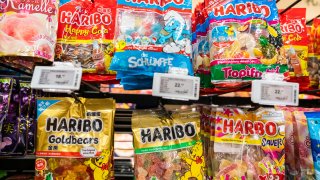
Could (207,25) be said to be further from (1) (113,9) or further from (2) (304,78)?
(2) (304,78)

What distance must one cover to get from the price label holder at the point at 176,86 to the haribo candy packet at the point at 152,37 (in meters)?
0.10

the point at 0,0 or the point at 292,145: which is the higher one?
the point at 0,0

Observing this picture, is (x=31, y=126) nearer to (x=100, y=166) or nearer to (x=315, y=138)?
(x=100, y=166)

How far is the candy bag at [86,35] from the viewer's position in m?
1.24

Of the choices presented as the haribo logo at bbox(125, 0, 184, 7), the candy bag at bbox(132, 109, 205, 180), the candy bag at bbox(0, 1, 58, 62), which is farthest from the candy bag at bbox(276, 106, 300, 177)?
the candy bag at bbox(0, 1, 58, 62)

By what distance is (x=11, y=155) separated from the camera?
1.23 meters

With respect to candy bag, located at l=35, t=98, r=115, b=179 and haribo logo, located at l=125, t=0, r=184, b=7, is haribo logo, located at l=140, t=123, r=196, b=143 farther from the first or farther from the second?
haribo logo, located at l=125, t=0, r=184, b=7

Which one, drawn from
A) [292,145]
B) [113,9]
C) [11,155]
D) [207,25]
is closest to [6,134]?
[11,155]

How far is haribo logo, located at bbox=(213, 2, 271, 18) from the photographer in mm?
1149

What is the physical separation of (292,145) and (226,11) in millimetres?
602

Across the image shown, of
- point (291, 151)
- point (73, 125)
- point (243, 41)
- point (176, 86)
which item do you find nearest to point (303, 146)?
point (291, 151)

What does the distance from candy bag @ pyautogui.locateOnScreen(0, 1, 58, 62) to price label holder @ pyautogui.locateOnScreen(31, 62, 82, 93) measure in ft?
0.41

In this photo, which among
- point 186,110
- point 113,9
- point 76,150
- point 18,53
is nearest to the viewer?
point 18,53

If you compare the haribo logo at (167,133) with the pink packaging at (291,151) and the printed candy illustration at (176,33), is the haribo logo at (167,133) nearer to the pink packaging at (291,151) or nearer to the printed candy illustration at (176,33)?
the printed candy illustration at (176,33)
